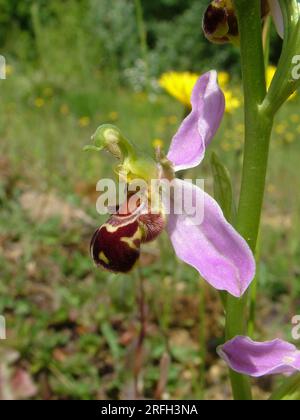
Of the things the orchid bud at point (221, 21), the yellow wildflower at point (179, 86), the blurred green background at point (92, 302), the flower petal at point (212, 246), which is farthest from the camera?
the yellow wildflower at point (179, 86)

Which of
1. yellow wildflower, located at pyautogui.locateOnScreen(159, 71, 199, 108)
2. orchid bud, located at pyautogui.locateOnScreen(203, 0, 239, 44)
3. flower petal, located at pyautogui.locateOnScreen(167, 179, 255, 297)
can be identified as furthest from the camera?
yellow wildflower, located at pyautogui.locateOnScreen(159, 71, 199, 108)

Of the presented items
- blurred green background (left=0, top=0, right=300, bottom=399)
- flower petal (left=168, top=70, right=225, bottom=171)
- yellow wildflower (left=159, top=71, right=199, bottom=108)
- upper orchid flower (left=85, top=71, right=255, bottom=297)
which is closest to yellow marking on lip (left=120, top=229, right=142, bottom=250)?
upper orchid flower (left=85, top=71, right=255, bottom=297)

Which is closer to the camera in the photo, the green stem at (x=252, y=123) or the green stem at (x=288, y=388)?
the green stem at (x=252, y=123)

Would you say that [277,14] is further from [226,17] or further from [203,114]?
[203,114]

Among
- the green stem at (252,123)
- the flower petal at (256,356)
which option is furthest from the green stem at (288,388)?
the green stem at (252,123)

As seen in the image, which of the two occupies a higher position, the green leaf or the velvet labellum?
the green leaf

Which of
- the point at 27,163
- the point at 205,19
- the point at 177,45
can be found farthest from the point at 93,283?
the point at 177,45

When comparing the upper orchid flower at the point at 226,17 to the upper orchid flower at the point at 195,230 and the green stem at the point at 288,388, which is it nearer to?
the upper orchid flower at the point at 195,230

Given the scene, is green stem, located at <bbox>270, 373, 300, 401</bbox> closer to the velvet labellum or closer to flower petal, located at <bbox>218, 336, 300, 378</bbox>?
flower petal, located at <bbox>218, 336, 300, 378</bbox>
